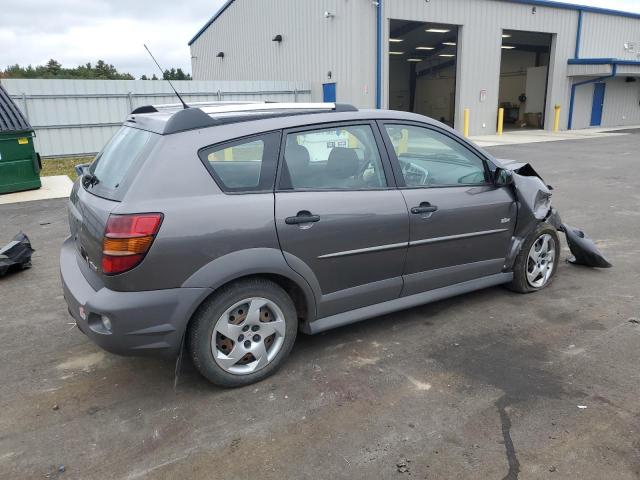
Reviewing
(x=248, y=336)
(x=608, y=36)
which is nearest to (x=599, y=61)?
(x=608, y=36)

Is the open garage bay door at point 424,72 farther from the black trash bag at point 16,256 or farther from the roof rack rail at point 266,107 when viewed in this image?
the roof rack rail at point 266,107

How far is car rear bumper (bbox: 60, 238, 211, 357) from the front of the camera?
2771mm

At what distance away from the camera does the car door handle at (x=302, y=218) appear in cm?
311

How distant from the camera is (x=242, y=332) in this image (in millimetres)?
3107

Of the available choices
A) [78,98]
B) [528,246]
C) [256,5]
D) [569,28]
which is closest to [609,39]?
[569,28]

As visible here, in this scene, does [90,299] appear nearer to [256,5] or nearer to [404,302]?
[404,302]

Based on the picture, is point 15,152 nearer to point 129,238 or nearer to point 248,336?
point 129,238

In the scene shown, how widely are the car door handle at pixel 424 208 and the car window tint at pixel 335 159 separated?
11.5 inches

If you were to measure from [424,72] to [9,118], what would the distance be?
31.8 metres

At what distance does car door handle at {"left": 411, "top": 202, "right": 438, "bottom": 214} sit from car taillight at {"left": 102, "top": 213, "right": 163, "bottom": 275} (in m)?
1.76

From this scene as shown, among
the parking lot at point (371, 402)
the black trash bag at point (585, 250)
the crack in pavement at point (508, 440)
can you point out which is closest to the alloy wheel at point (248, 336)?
the parking lot at point (371, 402)

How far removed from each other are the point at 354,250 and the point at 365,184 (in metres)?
0.47

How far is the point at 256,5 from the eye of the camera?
81.8ft

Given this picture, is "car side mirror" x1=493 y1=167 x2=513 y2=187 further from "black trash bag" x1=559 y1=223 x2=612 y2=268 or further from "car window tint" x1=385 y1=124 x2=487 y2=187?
"black trash bag" x1=559 y1=223 x2=612 y2=268
